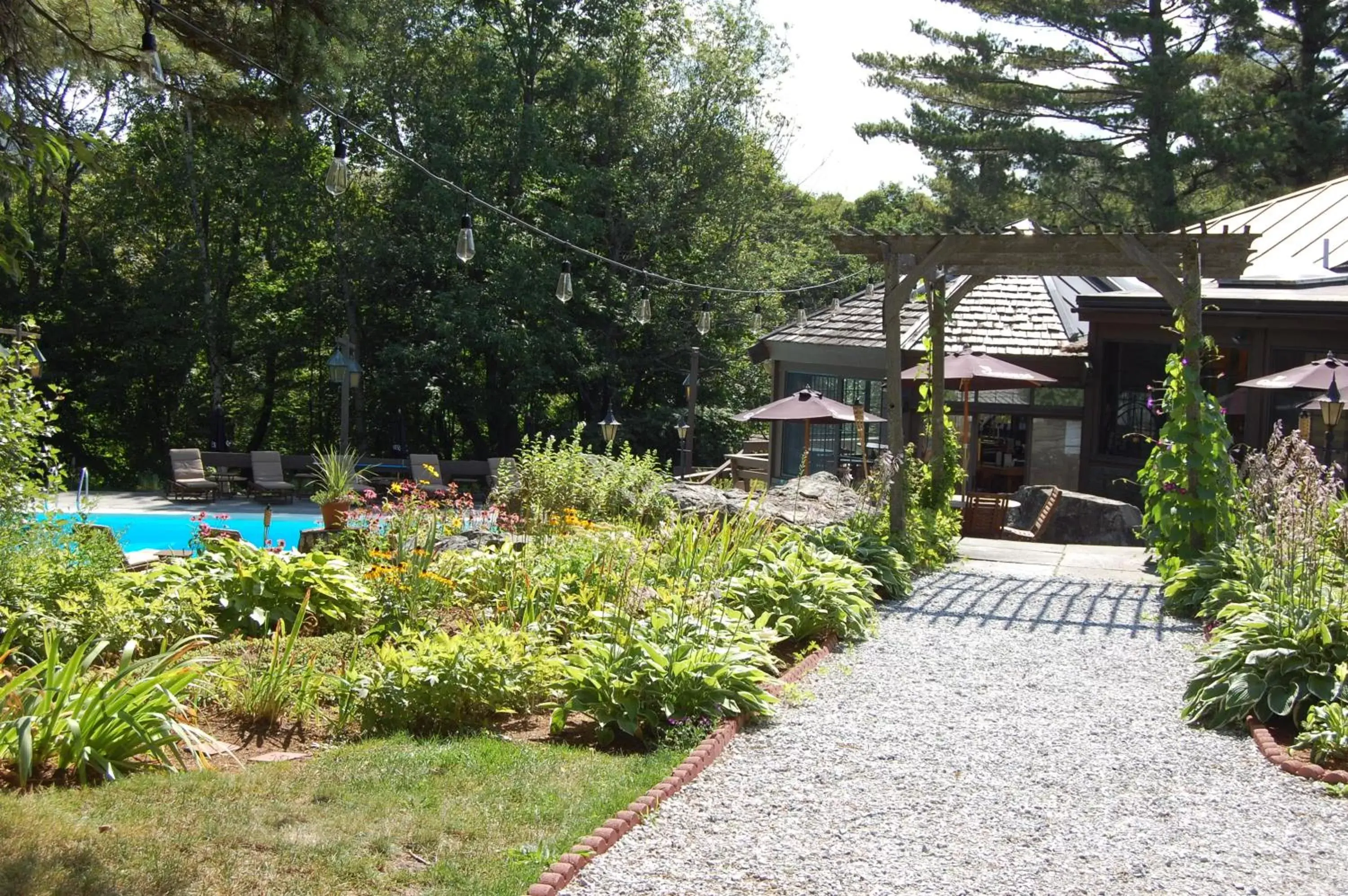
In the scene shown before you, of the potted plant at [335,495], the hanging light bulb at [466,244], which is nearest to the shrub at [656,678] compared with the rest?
the hanging light bulb at [466,244]

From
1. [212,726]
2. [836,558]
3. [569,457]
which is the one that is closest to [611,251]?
[569,457]

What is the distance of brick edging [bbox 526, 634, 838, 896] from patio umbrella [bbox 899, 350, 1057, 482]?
7958 millimetres

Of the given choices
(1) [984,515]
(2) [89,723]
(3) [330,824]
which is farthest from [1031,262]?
(2) [89,723]

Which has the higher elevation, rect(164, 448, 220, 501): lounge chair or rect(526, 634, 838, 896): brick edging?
rect(164, 448, 220, 501): lounge chair

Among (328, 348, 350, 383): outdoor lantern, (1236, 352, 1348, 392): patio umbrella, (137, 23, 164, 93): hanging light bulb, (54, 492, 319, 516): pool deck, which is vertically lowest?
(54, 492, 319, 516): pool deck

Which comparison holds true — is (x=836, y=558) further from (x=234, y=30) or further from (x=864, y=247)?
(x=234, y=30)

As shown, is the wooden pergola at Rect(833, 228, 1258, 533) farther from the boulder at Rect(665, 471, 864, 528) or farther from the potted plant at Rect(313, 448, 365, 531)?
the potted plant at Rect(313, 448, 365, 531)

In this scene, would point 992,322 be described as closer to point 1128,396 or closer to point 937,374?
point 1128,396

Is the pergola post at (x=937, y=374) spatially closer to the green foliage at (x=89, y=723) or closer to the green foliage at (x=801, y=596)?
the green foliage at (x=801, y=596)

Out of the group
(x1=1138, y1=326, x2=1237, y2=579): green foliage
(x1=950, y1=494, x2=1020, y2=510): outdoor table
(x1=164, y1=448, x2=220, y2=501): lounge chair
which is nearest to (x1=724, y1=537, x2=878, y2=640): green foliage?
(x1=1138, y1=326, x2=1237, y2=579): green foliage

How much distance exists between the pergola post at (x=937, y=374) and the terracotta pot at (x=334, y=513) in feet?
17.9

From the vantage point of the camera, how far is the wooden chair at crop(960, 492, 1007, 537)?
1387 centimetres

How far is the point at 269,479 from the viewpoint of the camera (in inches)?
808

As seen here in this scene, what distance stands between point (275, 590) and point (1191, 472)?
265 inches
